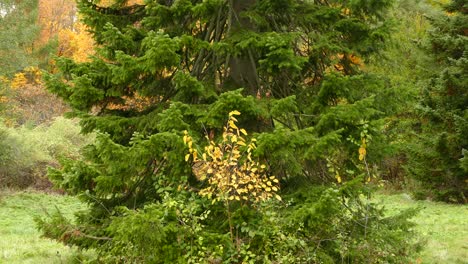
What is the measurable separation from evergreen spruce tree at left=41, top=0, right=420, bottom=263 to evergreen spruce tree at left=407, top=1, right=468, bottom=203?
35.7 feet

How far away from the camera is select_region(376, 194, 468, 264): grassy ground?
7.83 metres

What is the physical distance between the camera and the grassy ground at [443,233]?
783cm

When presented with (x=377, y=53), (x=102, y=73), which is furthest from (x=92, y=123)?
(x=377, y=53)

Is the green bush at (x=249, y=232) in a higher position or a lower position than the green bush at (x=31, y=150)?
higher

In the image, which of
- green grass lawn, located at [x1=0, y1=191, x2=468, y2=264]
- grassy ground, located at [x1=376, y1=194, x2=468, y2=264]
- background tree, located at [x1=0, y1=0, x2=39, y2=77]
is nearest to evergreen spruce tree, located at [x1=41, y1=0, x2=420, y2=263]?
green grass lawn, located at [x1=0, y1=191, x2=468, y2=264]

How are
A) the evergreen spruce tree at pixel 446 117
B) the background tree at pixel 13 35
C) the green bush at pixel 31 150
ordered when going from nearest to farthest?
1. the evergreen spruce tree at pixel 446 117
2. the green bush at pixel 31 150
3. the background tree at pixel 13 35

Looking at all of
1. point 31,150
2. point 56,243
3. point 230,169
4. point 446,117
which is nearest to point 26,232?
point 56,243

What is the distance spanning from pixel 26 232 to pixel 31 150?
8953mm

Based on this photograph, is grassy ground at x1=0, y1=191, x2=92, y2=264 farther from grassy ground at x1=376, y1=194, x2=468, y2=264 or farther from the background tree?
the background tree

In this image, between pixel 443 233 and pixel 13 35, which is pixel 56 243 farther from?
pixel 13 35

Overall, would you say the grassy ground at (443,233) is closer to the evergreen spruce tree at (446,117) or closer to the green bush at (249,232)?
the green bush at (249,232)

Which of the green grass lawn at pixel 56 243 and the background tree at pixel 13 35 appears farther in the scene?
the background tree at pixel 13 35

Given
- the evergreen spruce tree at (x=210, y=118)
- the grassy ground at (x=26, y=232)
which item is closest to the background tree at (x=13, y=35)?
the grassy ground at (x=26, y=232)

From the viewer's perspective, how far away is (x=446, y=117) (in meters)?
17.2
